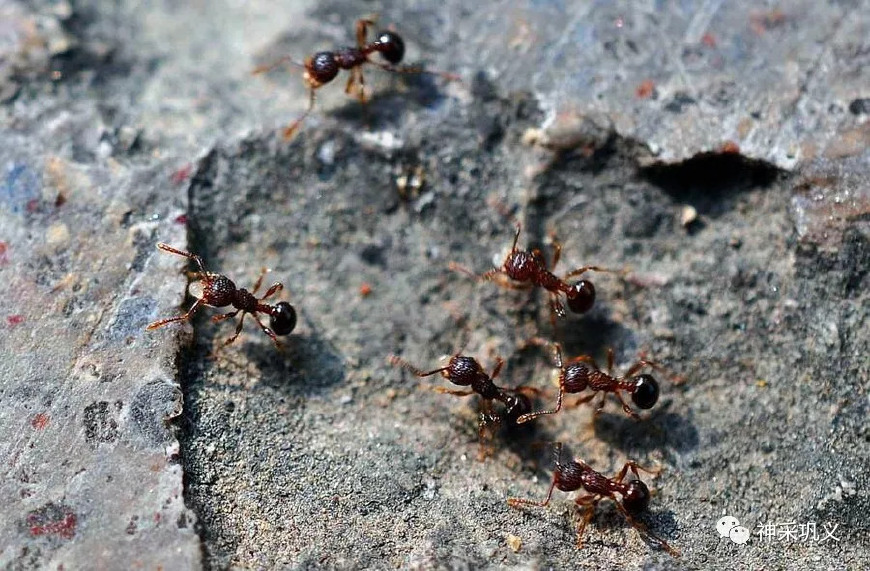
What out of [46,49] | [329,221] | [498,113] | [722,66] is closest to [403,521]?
[329,221]

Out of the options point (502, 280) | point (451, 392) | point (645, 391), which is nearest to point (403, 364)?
point (451, 392)

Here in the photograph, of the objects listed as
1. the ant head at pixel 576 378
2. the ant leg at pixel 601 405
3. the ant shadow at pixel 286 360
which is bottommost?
the ant shadow at pixel 286 360

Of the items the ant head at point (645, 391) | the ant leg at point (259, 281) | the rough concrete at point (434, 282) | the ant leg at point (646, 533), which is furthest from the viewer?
the ant leg at point (259, 281)

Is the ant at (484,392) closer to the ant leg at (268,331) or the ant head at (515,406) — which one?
the ant head at (515,406)

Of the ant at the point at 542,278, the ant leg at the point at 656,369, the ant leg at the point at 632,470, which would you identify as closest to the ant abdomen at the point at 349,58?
the ant at the point at 542,278

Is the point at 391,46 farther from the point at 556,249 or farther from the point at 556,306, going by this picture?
the point at 556,306

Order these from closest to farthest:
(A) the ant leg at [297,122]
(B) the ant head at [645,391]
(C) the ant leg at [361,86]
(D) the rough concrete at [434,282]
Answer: (D) the rough concrete at [434,282], (B) the ant head at [645,391], (A) the ant leg at [297,122], (C) the ant leg at [361,86]

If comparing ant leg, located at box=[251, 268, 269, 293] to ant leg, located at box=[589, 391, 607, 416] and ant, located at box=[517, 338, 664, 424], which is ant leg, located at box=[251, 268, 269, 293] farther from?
ant leg, located at box=[589, 391, 607, 416]

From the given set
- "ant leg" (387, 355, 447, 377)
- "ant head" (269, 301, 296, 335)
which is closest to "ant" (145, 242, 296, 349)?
"ant head" (269, 301, 296, 335)
